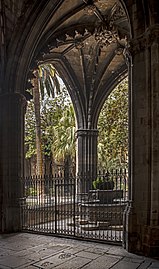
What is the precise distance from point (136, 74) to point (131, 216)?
3276 mm

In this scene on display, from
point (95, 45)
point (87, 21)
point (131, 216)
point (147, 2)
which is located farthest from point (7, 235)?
point (95, 45)

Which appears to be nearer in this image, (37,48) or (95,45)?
(37,48)

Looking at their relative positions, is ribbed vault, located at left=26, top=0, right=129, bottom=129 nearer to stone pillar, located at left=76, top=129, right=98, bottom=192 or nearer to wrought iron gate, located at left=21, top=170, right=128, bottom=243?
stone pillar, located at left=76, top=129, right=98, bottom=192

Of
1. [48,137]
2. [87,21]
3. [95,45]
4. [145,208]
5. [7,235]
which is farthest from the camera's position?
[48,137]

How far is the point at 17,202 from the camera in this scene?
32.2 ft

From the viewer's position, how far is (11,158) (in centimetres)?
993

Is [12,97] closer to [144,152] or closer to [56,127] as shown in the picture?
[144,152]

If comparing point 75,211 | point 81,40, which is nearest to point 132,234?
point 75,211

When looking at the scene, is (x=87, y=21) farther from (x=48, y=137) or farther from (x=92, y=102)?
(x=48, y=137)

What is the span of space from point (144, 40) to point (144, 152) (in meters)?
2.54

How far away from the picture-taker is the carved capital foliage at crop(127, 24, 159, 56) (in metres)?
6.73

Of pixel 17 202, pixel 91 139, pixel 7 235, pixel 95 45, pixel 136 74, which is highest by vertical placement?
pixel 95 45

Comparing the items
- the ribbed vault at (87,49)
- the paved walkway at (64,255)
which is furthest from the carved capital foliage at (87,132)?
the paved walkway at (64,255)

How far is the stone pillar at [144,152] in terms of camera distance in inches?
262
